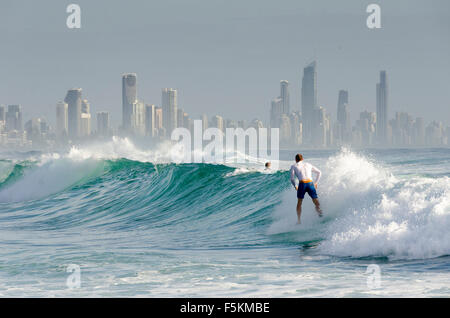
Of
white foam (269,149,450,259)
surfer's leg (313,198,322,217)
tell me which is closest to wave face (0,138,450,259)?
white foam (269,149,450,259)

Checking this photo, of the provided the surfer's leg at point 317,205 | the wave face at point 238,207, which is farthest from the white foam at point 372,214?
the surfer's leg at point 317,205

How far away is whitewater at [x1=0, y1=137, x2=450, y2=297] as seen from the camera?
900 cm

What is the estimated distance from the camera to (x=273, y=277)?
31.2 feet

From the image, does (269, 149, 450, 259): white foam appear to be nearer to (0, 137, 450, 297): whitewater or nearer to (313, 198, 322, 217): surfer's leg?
(0, 137, 450, 297): whitewater

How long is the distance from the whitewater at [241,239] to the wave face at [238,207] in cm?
4

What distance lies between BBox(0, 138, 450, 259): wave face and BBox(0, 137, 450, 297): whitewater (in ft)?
0.14

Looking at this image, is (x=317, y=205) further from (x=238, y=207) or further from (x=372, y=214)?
(x=238, y=207)

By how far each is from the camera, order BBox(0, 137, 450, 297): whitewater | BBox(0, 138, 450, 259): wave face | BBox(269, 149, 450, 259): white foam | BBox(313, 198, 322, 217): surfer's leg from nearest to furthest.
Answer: BBox(0, 137, 450, 297): whitewater < BBox(269, 149, 450, 259): white foam < BBox(0, 138, 450, 259): wave face < BBox(313, 198, 322, 217): surfer's leg

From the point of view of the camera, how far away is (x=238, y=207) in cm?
2080

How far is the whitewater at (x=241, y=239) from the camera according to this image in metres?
9.00

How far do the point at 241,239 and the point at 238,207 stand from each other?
5.46m
